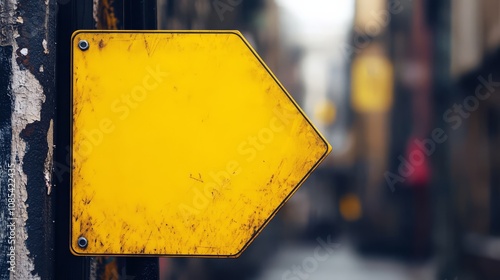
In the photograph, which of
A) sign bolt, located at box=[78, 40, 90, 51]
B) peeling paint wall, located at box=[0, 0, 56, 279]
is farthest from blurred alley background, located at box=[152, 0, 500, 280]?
sign bolt, located at box=[78, 40, 90, 51]

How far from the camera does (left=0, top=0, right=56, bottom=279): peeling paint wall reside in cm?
149

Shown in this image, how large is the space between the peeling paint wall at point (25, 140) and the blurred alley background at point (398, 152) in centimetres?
164

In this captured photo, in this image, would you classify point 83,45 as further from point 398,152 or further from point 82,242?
point 398,152

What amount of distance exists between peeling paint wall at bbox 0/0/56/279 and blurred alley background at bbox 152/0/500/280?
164 cm

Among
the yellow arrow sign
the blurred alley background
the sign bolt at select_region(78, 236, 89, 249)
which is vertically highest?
the yellow arrow sign

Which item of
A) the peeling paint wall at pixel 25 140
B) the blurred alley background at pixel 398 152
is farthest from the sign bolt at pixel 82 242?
the blurred alley background at pixel 398 152

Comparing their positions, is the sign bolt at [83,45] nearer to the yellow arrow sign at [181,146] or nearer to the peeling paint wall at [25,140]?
the yellow arrow sign at [181,146]

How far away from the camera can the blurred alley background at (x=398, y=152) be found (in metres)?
4.21

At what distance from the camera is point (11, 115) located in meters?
1.50

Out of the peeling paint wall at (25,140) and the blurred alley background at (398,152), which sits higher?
the peeling paint wall at (25,140)

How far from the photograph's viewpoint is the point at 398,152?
20.2 ft

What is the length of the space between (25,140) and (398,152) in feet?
16.5

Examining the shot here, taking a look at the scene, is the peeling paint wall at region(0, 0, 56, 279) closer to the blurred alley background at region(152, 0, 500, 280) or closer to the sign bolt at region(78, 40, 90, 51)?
the sign bolt at region(78, 40, 90, 51)

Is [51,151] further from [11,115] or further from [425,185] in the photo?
[425,185]
